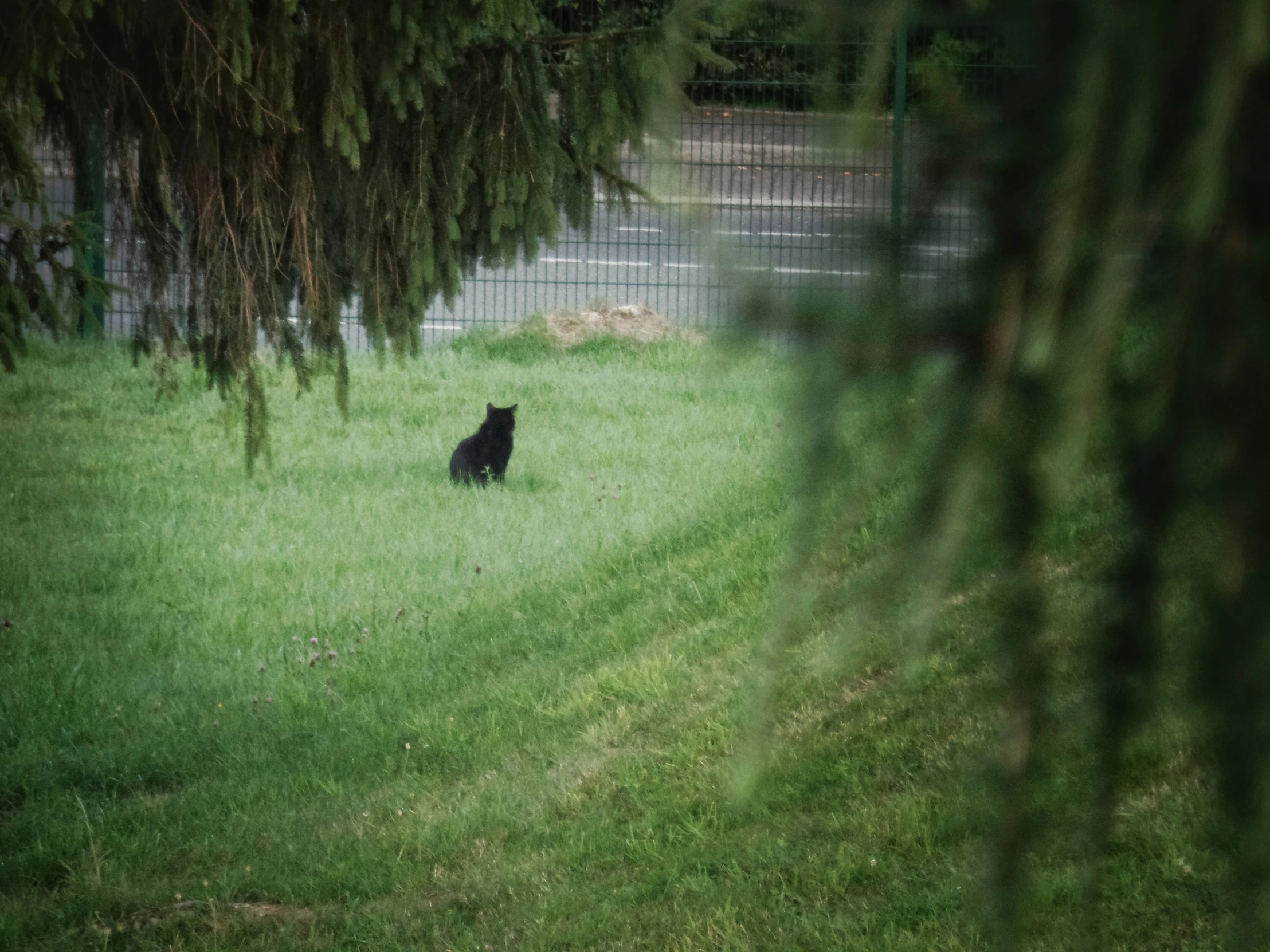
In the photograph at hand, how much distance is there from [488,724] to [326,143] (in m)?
2.37

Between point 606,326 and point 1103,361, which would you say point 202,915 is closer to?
point 1103,361

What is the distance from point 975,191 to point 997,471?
0.55 feet

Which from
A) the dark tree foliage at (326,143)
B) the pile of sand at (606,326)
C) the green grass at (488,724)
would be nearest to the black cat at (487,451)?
the green grass at (488,724)

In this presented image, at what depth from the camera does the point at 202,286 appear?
3576 millimetres

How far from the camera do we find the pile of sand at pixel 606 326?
35.5 ft

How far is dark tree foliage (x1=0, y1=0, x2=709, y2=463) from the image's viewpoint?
3.20 metres

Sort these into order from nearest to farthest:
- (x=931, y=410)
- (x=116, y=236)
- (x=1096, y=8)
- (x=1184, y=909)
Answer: (x=1096, y=8)
(x=931, y=410)
(x=1184, y=909)
(x=116, y=236)

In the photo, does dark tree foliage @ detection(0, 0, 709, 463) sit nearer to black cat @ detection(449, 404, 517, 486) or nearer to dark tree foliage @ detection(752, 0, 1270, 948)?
dark tree foliage @ detection(752, 0, 1270, 948)

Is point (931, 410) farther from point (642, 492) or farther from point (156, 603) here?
point (642, 492)

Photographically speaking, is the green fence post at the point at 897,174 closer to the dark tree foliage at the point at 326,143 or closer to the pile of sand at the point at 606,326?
the dark tree foliage at the point at 326,143

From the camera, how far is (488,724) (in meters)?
4.82

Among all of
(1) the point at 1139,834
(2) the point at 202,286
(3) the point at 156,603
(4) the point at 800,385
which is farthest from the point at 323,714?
(4) the point at 800,385

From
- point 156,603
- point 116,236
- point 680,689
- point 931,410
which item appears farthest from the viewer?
point 156,603

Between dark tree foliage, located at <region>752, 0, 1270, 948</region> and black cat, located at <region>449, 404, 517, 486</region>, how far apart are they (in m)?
6.53
